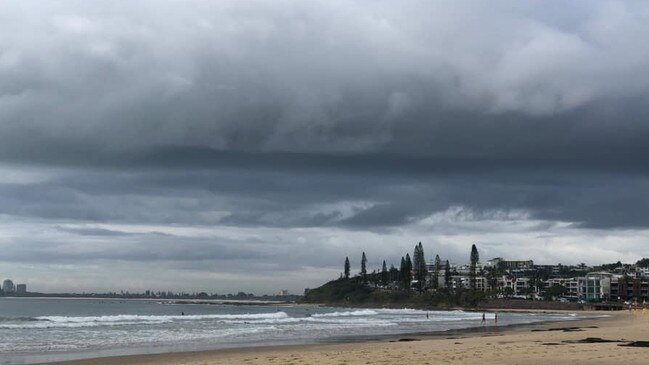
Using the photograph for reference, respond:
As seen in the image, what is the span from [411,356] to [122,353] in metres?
13.7

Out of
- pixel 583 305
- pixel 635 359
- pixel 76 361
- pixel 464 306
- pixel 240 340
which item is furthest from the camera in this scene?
pixel 464 306

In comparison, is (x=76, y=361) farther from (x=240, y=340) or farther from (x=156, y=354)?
(x=240, y=340)

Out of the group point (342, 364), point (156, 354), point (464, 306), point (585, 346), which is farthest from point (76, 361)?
point (464, 306)

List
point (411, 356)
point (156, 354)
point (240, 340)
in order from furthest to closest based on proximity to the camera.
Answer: point (240, 340), point (156, 354), point (411, 356)

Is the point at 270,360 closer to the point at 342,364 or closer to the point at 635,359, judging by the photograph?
the point at 342,364

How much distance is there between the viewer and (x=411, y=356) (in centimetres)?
2500

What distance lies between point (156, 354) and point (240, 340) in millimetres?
10673

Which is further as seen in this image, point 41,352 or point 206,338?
point 206,338

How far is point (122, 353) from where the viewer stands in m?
31.5

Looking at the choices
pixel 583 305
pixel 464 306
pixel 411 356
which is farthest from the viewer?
pixel 464 306

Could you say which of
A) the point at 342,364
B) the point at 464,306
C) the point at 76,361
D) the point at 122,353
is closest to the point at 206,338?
the point at 122,353

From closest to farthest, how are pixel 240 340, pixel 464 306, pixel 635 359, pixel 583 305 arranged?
1. pixel 635 359
2. pixel 240 340
3. pixel 583 305
4. pixel 464 306

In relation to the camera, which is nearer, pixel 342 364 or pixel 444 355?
pixel 342 364

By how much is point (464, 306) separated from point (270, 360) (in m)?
164
